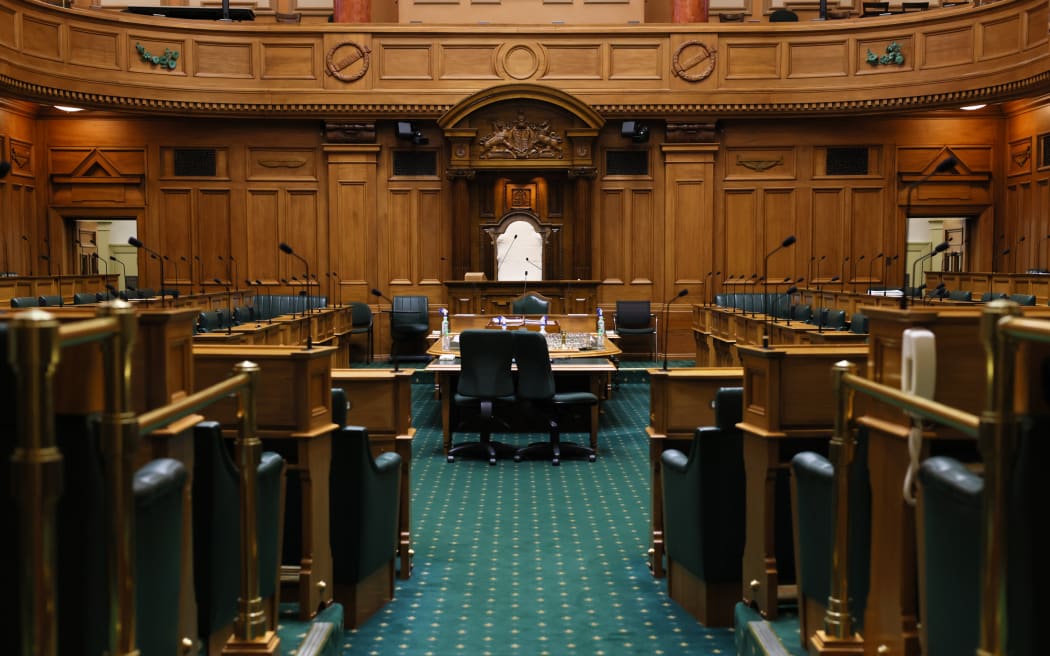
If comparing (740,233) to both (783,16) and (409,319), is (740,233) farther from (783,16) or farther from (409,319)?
(409,319)

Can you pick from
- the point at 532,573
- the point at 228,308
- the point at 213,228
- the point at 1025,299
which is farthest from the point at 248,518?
the point at 213,228

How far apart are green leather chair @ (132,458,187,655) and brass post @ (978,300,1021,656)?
161cm

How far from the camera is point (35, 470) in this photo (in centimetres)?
158

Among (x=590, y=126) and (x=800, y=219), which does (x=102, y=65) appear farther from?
(x=800, y=219)

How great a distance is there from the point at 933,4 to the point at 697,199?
19.6ft

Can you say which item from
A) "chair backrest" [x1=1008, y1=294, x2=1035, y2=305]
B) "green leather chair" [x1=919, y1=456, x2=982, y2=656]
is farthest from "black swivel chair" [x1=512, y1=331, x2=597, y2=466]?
"green leather chair" [x1=919, y1=456, x2=982, y2=656]

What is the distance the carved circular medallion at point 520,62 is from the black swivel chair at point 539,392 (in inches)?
286

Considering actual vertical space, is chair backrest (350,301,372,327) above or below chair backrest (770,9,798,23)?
below

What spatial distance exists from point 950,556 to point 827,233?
510 inches

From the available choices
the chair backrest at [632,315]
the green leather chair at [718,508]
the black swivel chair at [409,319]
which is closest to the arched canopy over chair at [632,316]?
the chair backrest at [632,315]

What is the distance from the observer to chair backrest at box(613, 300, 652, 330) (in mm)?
13039

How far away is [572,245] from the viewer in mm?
13984

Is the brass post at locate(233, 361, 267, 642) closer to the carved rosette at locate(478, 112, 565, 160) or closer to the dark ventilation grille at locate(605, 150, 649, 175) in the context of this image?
the carved rosette at locate(478, 112, 565, 160)

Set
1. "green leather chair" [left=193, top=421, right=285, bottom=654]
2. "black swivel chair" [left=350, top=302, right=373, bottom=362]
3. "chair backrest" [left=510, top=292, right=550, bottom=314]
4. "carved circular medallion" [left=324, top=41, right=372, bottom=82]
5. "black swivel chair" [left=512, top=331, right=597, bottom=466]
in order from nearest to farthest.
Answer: "green leather chair" [left=193, top=421, right=285, bottom=654] < "black swivel chair" [left=512, top=331, right=597, bottom=466] < "chair backrest" [left=510, top=292, right=550, bottom=314] < "black swivel chair" [left=350, top=302, right=373, bottom=362] < "carved circular medallion" [left=324, top=41, right=372, bottom=82]
